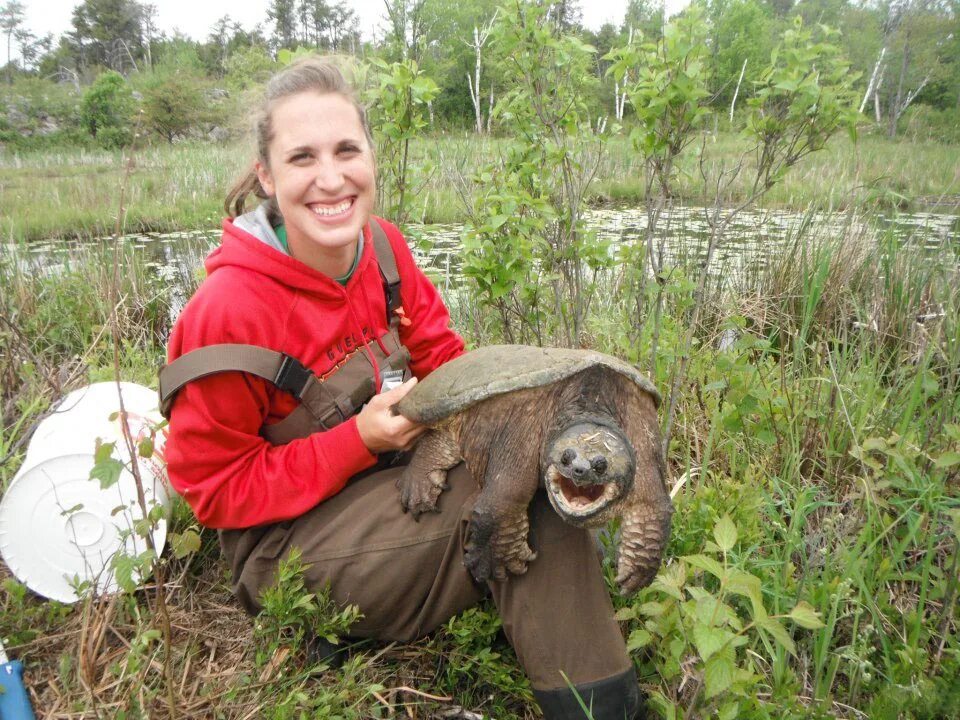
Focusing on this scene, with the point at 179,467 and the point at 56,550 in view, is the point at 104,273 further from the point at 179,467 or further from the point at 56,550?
the point at 179,467

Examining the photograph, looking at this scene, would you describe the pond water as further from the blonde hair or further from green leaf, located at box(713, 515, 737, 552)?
green leaf, located at box(713, 515, 737, 552)

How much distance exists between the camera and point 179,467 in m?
1.60

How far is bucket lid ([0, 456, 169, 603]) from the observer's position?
1822mm

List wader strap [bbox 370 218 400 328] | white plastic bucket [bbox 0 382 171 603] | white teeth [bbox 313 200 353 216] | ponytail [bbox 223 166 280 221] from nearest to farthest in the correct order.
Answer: white teeth [bbox 313 200 353 216]
white plastic bucket [bbox 0 382 171 603]
ponytail [bbox 223 166 280 221]
wader strap [bbox 370 218 400 328]

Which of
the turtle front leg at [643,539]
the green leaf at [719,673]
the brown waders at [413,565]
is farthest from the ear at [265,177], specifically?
the green leaf at [719,673]

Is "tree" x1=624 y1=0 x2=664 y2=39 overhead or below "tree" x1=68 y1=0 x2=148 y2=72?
below

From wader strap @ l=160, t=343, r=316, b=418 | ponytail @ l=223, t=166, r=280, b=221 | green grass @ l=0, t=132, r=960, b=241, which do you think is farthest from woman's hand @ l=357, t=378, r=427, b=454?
green grass @ l=0, t=132, r=960, b=241

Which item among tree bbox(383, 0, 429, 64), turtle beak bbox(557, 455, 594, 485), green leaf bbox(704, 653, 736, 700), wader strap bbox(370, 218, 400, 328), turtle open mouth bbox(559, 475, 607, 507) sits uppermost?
tree bbox(383, 0, 429, 64)

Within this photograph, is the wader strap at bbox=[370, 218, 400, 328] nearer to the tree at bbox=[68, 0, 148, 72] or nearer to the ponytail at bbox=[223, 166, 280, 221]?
the ponytail at bbox=[223, 166, 280, 221]

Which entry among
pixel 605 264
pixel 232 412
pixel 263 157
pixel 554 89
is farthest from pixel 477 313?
pixel 232 412

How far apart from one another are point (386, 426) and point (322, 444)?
194 millimetres

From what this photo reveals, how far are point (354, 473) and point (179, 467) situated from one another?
439 mm

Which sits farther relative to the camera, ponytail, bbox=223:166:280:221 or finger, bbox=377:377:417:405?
ponytail, bbox=223:166:280:221

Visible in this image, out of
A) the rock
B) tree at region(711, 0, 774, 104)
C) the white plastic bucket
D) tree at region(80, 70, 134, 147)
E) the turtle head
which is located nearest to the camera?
the turtle head
